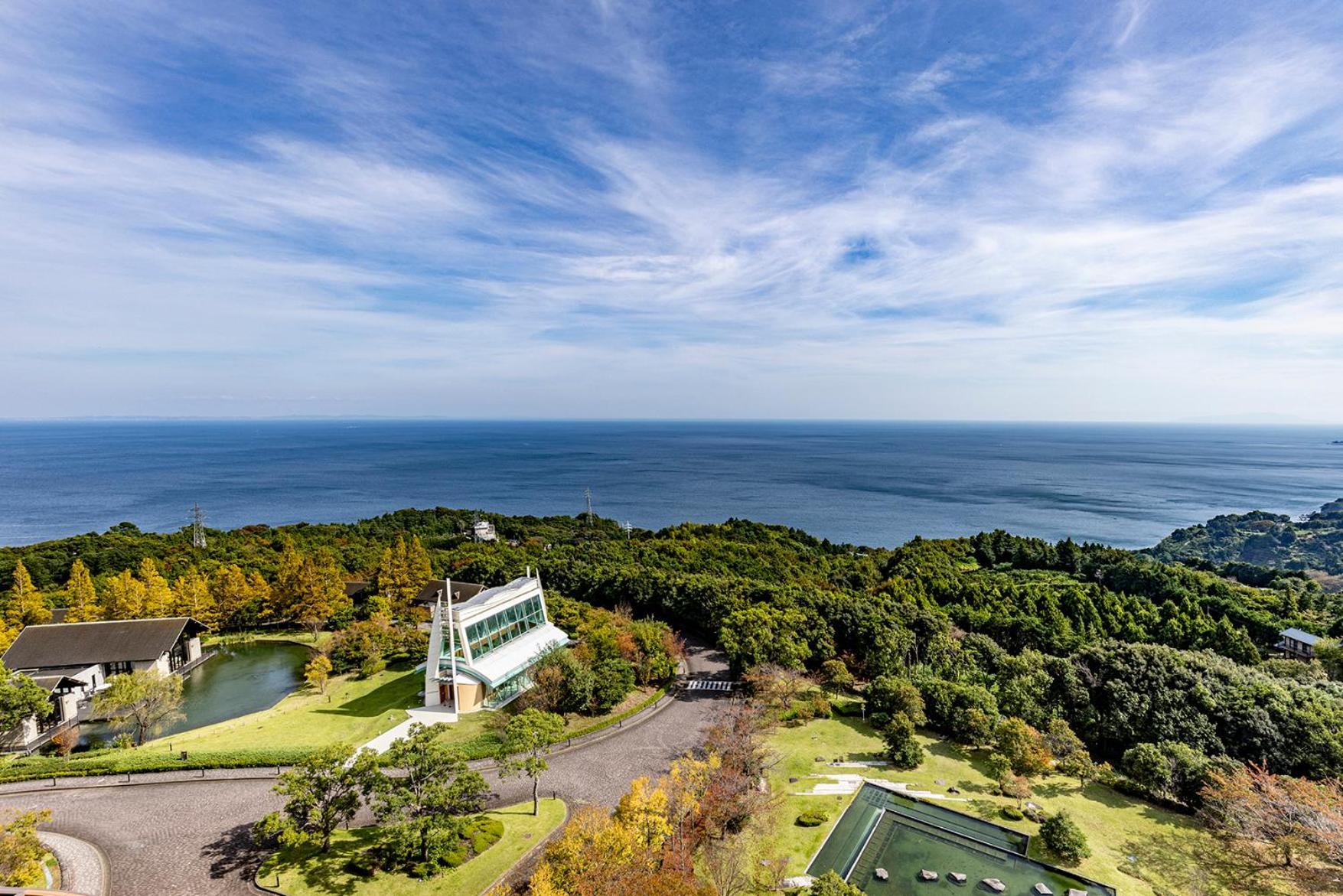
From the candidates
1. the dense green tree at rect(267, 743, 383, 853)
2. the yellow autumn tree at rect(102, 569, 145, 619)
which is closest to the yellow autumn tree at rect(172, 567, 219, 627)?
the yellow autumn tree at rect(102, 569, 145, 619)

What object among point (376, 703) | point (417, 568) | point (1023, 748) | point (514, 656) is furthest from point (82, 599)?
point (1023, 748)

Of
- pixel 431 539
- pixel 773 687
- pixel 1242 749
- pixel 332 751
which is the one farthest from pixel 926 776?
pixel 431 539

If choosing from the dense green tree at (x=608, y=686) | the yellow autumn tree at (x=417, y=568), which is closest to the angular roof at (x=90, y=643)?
the yellow autumn tree at (x=417, y=568)

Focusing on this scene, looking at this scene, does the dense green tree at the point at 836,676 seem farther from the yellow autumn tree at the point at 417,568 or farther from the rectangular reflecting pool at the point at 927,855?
the yellow autumn tree at the point at 417,568

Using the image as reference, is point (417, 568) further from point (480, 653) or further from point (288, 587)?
point (480, 653)

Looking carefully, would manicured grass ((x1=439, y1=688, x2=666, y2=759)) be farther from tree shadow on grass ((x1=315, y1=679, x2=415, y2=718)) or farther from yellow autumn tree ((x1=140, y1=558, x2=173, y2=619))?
yellow autumn tree ((x1=140, y1=558, x2=173, y2=619))
